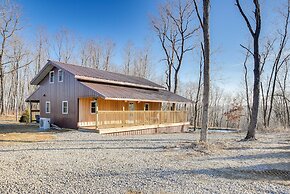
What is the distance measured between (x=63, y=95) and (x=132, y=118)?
18.3 ft

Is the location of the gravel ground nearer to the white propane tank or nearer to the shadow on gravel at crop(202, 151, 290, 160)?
the shadow on gravel at crop(202, 151, 290, 160)

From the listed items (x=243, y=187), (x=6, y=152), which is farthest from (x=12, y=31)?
(x=243, y=187)

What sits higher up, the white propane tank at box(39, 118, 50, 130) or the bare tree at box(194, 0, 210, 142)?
the bare tree at box(194, 0, 210, 142)

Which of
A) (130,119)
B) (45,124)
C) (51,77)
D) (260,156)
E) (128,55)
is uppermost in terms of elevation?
(128,55)

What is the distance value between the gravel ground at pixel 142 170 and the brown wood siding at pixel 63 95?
7.24 meters

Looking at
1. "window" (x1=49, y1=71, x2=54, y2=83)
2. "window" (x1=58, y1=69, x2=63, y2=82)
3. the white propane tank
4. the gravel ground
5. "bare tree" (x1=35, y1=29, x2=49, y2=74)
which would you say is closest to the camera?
the gravel ground

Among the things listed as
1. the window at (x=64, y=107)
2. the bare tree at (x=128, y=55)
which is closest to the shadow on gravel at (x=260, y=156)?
the window at (x=64, y=107)

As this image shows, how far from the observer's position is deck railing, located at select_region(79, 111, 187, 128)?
15929 mm

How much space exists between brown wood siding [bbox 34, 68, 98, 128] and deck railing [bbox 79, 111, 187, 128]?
115cm

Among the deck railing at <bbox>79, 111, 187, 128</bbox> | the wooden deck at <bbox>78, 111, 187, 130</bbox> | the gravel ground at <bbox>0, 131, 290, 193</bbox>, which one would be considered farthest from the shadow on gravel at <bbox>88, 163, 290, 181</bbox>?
the deck railing at <bbox>79, 111, 187, 128</bbox>

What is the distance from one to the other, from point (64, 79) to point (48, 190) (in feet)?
45.5

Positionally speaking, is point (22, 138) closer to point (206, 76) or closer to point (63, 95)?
point (63, 95)

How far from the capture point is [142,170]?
20.2ft

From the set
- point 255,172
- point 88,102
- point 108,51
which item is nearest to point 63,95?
point 88,102
